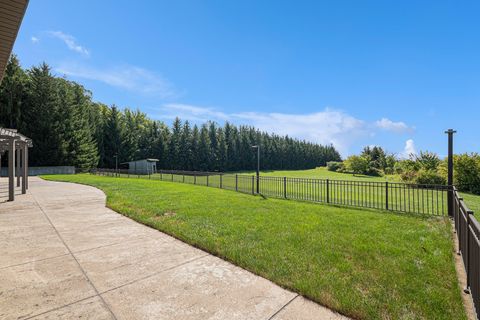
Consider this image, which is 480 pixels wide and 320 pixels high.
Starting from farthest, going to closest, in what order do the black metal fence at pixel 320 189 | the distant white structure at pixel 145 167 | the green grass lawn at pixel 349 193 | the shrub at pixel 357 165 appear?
1. the shrub at pixel 357 165
2. the distant white structure at pixel 145 167
3. the black metal fence at pixel 320 189
4. the green grass lawn at pixel 349 193

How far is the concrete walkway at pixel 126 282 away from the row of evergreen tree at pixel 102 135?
120ft

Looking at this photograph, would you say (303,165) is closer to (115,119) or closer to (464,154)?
(115,119)

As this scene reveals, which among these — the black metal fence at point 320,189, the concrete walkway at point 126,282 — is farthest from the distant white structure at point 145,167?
the concrete walkway at point 126,282

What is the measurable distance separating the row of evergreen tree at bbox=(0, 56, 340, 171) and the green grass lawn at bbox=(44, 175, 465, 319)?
35613 millimetres

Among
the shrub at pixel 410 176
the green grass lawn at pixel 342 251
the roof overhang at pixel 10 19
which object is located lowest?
the green grass lawn at pixel 342 251

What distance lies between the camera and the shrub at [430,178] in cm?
1847

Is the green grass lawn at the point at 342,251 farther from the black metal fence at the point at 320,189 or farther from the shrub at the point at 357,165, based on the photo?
the shrub at the point at 357,165

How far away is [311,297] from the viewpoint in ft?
9.65

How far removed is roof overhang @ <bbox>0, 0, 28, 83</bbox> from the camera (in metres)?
3.83

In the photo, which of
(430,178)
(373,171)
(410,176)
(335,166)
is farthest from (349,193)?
(335,166)

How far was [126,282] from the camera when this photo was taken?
3.25m

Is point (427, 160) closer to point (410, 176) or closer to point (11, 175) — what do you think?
point (410, 176)

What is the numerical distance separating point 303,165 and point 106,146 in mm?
55780

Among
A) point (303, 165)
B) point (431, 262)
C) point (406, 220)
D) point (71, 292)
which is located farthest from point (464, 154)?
point (303, 165)
